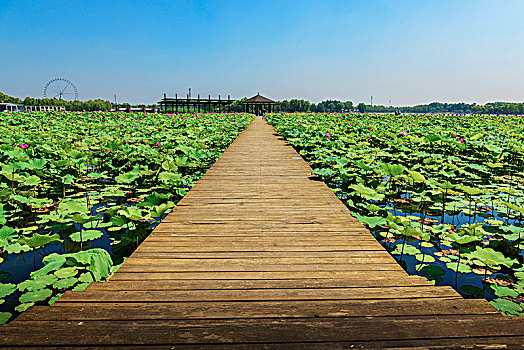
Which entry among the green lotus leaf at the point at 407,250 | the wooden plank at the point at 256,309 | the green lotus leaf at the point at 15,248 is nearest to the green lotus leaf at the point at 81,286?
the wooden plank at the point at 256,309

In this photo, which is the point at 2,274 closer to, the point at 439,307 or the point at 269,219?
the point at 269,219

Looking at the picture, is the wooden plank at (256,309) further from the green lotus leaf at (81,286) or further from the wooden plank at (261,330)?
the green lotus leaf at (81,286)

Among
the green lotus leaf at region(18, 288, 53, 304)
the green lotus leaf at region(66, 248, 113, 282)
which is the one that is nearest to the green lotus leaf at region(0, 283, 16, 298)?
the green lotus leaf at region(18, 288, 53, 304)

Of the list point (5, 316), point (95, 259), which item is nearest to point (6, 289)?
point (5, 316)

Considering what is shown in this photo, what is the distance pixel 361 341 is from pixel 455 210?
304 cm

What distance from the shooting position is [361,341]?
3.82ft

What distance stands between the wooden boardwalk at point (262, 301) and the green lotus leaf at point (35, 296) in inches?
19.2

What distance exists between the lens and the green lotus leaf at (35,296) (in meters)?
1.87

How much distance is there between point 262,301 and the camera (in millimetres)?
1507

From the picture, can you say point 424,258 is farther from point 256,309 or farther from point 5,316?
point 5,316

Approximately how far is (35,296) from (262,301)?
1.38 meters

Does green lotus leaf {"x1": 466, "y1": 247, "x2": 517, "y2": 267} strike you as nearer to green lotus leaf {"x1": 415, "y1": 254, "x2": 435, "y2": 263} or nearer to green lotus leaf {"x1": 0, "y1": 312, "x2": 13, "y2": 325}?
green lotus leaf {"x1": 415, "y1": 254, "x2": 435, "y2": 263}

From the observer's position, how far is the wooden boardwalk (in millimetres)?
1178

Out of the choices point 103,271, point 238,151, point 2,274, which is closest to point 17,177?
point 2,274
